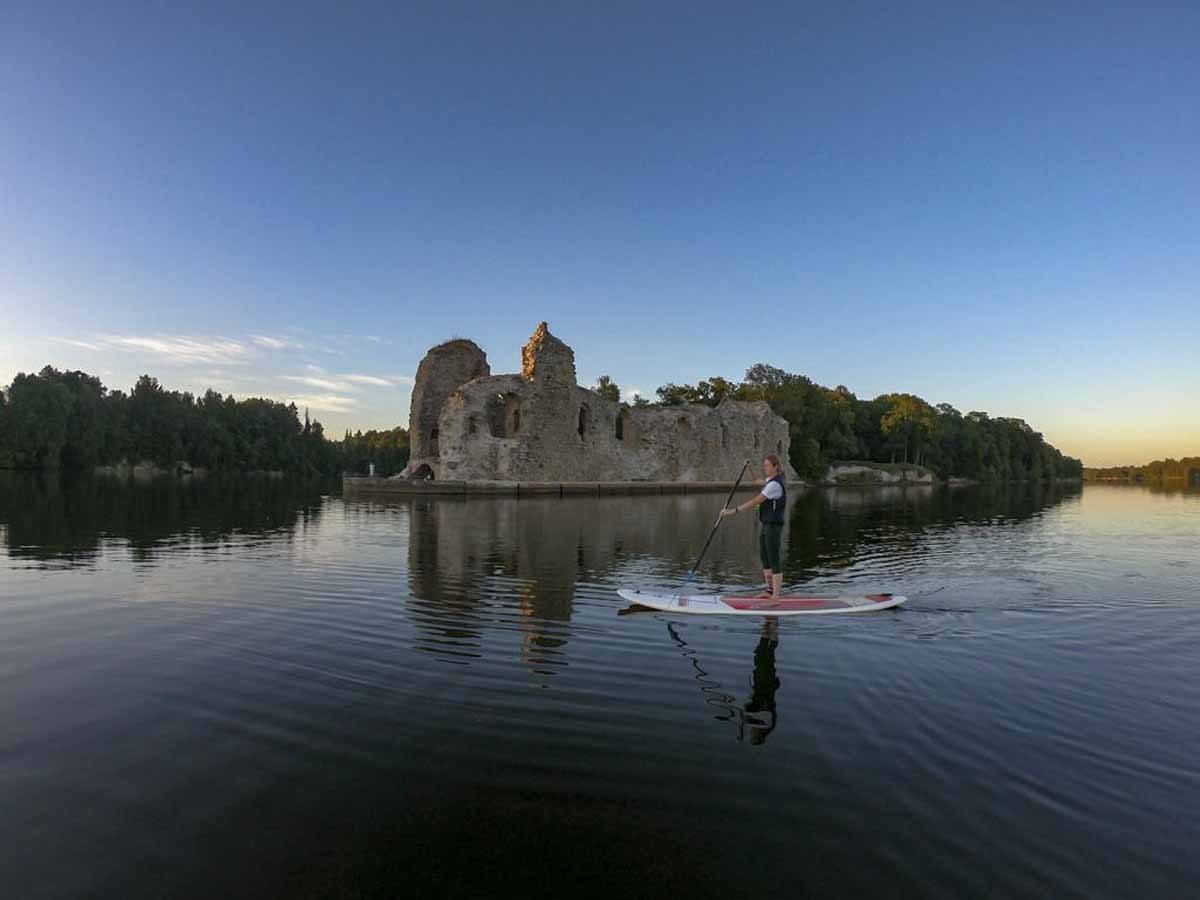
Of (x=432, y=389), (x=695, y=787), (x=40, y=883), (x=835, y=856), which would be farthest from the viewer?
(x=432, y=389)

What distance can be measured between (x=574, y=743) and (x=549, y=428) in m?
40.2

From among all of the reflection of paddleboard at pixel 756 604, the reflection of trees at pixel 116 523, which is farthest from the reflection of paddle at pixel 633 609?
the reflection of trees at pixel 116 523

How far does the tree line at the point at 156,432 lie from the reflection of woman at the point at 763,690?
81.0m

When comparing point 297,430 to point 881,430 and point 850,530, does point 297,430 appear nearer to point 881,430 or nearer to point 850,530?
point 881,430

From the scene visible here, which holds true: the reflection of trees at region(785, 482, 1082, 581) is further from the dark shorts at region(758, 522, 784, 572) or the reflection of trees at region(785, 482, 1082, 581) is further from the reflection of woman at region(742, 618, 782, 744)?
the reflection of woman at region(742, 618, 782, 744)

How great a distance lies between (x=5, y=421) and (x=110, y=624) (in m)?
77.5

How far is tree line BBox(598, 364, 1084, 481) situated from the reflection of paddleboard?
52.0 m

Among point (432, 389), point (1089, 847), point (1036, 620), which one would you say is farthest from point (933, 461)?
point (1089, 847)

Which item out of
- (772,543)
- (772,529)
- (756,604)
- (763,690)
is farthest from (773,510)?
(763,690)

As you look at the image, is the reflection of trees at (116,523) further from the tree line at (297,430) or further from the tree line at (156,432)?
the tree line at (156,432)

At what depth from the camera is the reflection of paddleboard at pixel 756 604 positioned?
8906mm

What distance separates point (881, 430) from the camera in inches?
3878

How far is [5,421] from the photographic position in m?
65.7

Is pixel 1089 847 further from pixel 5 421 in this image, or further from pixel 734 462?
pixel 5 421
